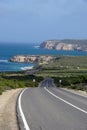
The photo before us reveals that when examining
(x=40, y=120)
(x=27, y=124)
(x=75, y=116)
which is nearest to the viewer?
(x=27, y=124)

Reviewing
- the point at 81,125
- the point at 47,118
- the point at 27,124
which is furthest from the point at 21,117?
the point at 81,125

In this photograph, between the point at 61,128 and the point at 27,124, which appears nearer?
the point at 61,128

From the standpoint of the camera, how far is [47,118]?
58.3ft

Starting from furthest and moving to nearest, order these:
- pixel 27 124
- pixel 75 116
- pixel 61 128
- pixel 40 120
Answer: pixel 75 116, pixel 40 120, pixel 27 124, pixel 61 128

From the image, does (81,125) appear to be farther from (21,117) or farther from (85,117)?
(21,117)

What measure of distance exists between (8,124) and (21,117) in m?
2.30

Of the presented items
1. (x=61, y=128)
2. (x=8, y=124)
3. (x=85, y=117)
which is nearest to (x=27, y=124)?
(x=8, y=124)

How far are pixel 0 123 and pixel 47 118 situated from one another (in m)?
2.17

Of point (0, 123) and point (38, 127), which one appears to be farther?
point (0, 123)

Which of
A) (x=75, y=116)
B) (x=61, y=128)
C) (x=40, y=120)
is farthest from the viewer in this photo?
(x=75, y=116)

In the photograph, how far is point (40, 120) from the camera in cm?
1712

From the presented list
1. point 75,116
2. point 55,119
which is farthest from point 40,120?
point 75,116

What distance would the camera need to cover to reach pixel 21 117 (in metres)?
18.5

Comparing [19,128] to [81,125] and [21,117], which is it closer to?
[81,125]
